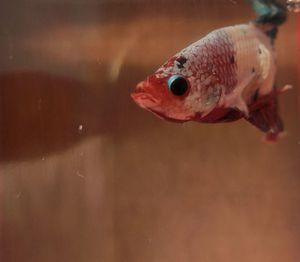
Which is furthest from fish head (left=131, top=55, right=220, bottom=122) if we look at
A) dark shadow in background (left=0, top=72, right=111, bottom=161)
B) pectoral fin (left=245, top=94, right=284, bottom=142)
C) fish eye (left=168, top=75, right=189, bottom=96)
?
dark shadow in background (left=0, top=72, right=111, bottom=161)

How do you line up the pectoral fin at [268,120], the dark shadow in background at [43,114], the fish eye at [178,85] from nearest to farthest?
1. the fish eye at [178,85]
2. the pectoral fin at [268,120]
3. the dark shadow in background at [43,114]

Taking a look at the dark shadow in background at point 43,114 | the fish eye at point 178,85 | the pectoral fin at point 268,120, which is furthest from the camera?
the dark shadow in background at point 43,114

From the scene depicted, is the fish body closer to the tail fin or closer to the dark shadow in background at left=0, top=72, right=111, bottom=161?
the tail fin

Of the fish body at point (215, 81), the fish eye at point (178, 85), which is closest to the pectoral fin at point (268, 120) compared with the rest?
the fish body at point (215, 81)

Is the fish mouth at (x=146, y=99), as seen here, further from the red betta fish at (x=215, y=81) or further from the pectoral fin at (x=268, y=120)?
the pectoral fin at (x=268, y=120)

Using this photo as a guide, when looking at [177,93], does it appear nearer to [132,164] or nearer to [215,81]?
[215,81]

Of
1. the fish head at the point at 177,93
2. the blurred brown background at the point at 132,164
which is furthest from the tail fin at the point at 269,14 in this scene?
the fish head at the point at 177,93

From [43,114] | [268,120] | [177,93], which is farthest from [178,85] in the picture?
[43,114]

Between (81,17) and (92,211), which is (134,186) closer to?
(92,211)

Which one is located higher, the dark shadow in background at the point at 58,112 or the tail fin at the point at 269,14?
the tail fin at the point at 269,14

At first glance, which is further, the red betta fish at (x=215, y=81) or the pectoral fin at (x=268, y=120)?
the pectoral fin at (x=268, y=120)
